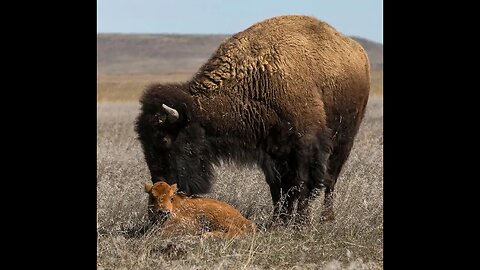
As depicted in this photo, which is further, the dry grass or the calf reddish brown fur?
the calf reddish brown fur

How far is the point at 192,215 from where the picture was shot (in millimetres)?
→ 6457

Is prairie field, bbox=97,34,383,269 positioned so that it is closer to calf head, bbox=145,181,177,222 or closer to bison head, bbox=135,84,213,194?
calf head, bbox=145,181,177,222

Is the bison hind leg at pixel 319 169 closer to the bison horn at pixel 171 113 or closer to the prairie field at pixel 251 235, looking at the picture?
the prairie field at pixel 251 235

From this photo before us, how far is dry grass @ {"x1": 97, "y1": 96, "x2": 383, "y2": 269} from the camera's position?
5.53 meters

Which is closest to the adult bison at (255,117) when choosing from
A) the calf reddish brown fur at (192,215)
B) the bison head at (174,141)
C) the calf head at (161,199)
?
the bison head at (174,141)

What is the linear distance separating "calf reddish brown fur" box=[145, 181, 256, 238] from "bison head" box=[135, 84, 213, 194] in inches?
8.0

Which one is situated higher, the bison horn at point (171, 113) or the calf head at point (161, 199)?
the bison horn at point (171, 113)

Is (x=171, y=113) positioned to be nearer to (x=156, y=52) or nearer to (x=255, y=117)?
(x=255, y=117)

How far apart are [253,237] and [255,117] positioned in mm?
1582

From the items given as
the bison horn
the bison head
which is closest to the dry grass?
the bison head

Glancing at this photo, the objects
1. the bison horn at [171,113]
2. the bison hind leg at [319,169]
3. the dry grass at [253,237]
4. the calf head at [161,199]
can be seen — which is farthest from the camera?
the bison hind leg at [319,169]

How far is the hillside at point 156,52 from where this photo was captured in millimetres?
109325
